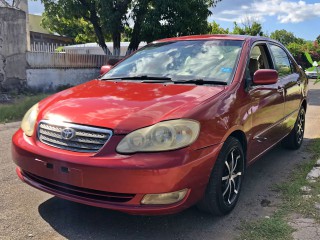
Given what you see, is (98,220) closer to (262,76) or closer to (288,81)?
(262,76)

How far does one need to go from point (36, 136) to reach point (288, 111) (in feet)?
11.0

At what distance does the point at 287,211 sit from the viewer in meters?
3.59

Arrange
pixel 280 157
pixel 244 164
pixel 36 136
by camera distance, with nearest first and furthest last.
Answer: pixel 36 136 → pixel 244 164 → pixel 280 157

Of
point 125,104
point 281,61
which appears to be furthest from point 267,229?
point 281,61

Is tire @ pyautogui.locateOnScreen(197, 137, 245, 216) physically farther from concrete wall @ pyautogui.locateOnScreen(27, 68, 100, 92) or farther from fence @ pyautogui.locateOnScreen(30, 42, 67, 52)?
fence @ pyautogui.locateOnScreen(30, 42, 67, 52)

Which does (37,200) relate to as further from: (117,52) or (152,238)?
(117,52)

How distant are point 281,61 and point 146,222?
313 centimetres

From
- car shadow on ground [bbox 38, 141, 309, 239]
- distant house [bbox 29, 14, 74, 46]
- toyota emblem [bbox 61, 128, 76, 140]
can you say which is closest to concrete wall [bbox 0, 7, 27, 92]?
car shadow on ground [bbox 38, 141, 309, 239]

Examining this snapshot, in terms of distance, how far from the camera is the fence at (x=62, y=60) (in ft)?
36.9

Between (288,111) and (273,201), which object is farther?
(288,111)

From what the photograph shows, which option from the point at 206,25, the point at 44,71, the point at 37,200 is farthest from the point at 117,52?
the point at 37,200

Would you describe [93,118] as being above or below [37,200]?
above

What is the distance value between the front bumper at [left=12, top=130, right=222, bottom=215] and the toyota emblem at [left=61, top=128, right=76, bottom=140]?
11 cm

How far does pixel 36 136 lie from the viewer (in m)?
3.18
